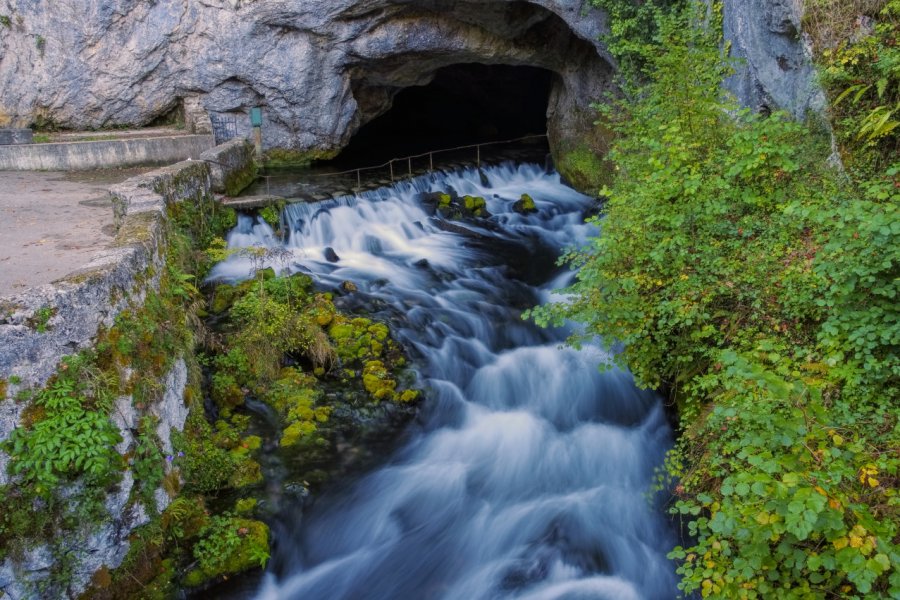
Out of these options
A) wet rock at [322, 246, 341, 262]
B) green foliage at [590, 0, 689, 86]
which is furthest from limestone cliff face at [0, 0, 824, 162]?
wet rock at [322, 246, 341, 262]

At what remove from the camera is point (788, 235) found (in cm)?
549

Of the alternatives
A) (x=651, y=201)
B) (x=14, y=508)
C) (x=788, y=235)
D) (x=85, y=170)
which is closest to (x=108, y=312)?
(x=14, y=508)

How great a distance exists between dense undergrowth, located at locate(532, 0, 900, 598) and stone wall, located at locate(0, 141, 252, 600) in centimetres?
371

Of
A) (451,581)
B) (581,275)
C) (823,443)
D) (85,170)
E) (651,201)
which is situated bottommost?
(451,581)

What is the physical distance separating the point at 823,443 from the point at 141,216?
22.5 ft

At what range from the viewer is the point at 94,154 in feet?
36.9

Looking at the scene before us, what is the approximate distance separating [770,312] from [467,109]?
60.9 feet

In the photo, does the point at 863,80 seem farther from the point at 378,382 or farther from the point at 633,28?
the point at 378,382

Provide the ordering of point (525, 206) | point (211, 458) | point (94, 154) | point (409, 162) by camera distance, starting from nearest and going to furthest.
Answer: point (211, 458)
point (94, 154)
point (525, 206)
point (409, 162)

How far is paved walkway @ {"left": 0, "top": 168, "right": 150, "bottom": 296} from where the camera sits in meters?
6.22

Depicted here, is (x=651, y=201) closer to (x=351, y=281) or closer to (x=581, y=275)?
(x=581, y=275)

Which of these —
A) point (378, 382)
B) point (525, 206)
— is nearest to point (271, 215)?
point (378, 382)

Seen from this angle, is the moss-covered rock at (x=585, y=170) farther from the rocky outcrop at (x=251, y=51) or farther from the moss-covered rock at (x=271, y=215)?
the moss-covered rock at (x=271, y=215)

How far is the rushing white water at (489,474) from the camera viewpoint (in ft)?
18.2
